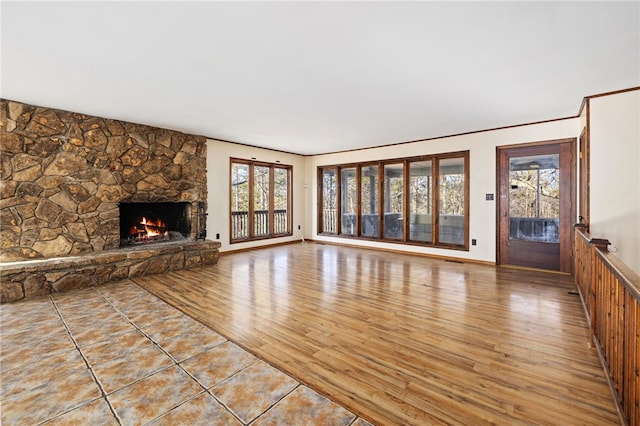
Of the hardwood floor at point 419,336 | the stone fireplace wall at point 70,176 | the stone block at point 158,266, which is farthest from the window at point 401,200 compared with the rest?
the stone block at point 158,266

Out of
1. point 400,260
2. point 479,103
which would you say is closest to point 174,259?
point 400,260

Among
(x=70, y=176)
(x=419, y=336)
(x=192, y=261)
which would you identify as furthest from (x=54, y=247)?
(x=419, y=336)

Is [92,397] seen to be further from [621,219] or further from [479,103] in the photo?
[621,219]

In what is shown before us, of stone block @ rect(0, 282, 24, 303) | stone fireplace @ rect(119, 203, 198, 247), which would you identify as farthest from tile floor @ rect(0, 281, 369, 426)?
stone fireplace @ rect(119, 203, 198, 247)

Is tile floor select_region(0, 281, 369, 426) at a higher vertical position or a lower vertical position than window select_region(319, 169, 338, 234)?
lower

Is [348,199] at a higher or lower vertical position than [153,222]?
higher

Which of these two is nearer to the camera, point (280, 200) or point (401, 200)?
point (401, 200)

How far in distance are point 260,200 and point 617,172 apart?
6.28 m

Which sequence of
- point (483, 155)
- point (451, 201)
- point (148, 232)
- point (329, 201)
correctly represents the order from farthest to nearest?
point (329, 201) → point (451, 201) → point (148, 232) → point (483, 155)

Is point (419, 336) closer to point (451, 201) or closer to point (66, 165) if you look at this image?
point (451, 201)

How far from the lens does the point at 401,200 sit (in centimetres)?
664

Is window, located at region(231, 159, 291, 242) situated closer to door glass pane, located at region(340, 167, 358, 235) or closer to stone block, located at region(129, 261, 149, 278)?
door glass pane, located at region(340, 167, 358, 235)

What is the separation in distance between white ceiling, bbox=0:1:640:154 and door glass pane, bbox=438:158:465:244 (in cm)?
160

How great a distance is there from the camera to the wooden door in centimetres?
468
